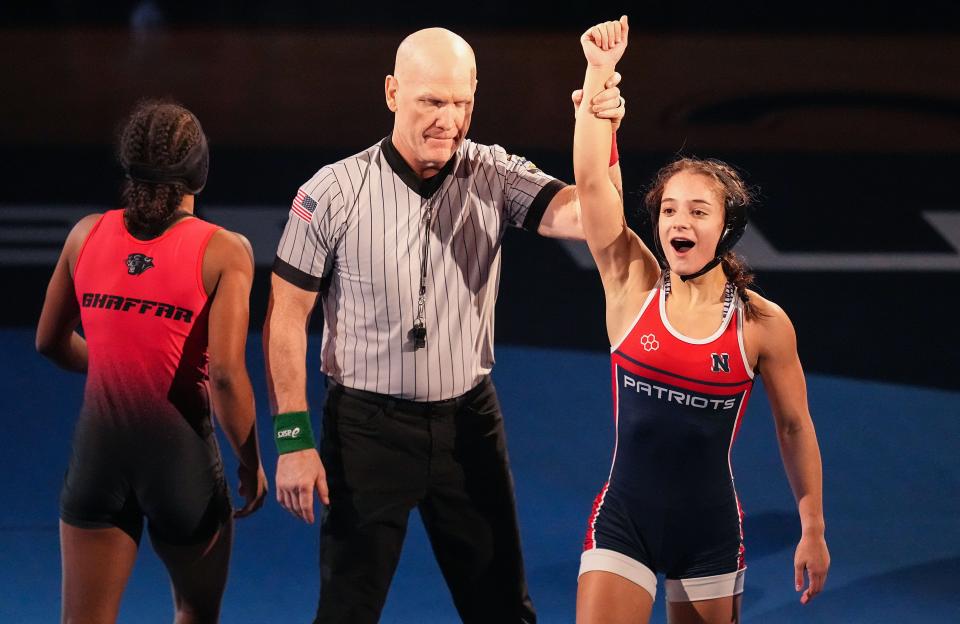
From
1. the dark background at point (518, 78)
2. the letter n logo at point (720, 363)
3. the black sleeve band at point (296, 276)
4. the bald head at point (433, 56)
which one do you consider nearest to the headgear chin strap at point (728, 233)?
the letter n logo at point (720, 363)

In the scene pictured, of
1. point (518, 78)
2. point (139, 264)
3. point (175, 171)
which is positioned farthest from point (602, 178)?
point (518, 78)

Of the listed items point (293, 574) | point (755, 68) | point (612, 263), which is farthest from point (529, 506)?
point (755, 68)

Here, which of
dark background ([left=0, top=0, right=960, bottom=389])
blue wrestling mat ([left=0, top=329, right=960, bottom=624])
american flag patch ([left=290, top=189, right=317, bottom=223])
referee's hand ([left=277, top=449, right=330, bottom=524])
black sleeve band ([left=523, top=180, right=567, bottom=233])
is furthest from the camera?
dark background ([left=0, top=0, right=960, bottom=389])

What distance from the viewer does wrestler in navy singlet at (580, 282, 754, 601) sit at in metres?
3.37

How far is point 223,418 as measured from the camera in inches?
136

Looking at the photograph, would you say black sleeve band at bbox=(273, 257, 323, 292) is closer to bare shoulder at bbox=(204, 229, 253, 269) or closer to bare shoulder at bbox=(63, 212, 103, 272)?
bare shoulder at bbox=(204, 229, 253, 269)

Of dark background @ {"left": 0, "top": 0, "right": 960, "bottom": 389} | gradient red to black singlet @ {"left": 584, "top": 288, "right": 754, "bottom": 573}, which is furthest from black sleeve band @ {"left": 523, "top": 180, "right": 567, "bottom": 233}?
dark background @ {"left": 0, "top": 0, "right": 960, "bottom": 389}

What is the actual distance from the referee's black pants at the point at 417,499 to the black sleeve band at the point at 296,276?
0.32 meters

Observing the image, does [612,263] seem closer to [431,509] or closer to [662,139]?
[431,509]

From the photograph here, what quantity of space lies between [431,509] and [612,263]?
862mm

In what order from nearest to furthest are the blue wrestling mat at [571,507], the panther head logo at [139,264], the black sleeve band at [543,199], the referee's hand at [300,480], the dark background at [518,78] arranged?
the panther head logo at [139,264] → the referee's hand at [300,480] → the black sleeve band at [543,199] → the blue wrestling mat at [571,507] → the dark background at [518,78]

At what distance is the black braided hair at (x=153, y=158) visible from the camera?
334 cm

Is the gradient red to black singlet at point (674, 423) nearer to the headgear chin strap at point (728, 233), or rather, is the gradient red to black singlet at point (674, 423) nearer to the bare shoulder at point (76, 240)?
the headgear chin strap at point (728, 233)

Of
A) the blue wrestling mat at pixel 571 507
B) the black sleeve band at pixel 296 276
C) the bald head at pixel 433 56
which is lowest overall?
the blue wrestling mat at pixel 571 507
